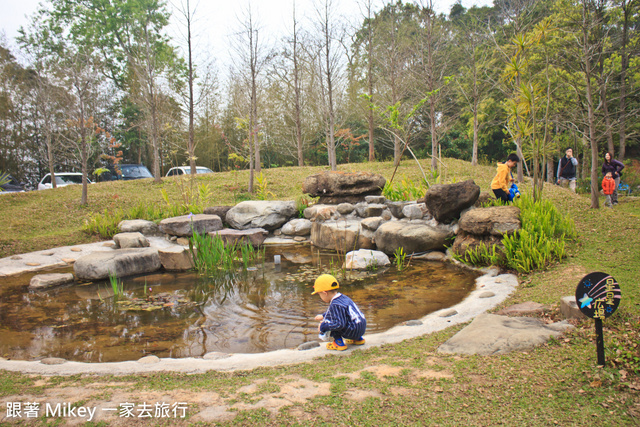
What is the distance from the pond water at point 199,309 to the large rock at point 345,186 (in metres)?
3.10

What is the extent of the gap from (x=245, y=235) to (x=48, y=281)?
12.1ft

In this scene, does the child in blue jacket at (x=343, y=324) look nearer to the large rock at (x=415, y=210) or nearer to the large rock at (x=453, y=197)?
the large rock at (x=453, y=197)

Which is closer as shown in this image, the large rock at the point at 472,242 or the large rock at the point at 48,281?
the large rock at the point at 48,281

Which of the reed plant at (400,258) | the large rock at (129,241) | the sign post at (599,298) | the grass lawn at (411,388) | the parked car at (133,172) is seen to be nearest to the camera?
the grass lawn at (411,388)

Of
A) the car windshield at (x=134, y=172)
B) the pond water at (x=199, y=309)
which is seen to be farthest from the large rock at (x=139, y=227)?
the car windshield at (x=134, y=172)

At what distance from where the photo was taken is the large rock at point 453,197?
7297 mm

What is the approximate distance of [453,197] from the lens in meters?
7.32

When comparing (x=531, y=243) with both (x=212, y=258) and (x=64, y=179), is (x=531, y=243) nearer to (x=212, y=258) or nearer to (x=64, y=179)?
(x=212, y=258)

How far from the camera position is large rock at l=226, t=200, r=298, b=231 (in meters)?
9.73

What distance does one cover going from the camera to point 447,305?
4828 millimetres

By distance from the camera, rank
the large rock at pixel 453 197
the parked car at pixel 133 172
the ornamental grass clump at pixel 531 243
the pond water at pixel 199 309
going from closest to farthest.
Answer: the pond water at pixel 199 309 < the ornamental grass clump at pixel 531 243 < the large rock at pixel 453 197 < the parked car at pixel 133 172

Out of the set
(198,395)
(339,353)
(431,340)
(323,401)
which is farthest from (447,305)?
(198,395)

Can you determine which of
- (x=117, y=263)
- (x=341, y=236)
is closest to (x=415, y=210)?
(x=341, y=236)

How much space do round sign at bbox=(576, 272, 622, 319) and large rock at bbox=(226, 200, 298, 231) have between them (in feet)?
25.8
